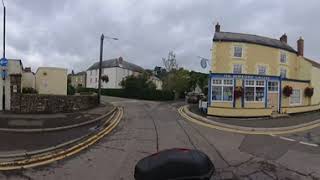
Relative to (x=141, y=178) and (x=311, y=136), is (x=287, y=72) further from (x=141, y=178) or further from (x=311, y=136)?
(x=141, y=178)

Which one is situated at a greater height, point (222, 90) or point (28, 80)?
point (28, 80)

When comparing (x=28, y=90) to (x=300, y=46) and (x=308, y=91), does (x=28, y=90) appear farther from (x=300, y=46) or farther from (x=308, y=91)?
(x=300, y=46)

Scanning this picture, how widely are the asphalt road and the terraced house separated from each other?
10481 mm

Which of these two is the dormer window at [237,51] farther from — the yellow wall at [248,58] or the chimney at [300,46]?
the chimney at [300,46]

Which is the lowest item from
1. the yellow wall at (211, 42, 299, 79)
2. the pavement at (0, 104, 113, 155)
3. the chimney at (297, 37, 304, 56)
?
the pavement at (0, 104, 113, 155)

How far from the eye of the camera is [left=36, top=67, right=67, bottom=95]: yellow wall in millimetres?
31312

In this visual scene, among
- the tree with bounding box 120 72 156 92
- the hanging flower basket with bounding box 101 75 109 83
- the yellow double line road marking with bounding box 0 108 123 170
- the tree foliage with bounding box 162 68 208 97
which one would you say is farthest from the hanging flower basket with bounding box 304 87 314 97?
the hanging flower basket with bounding box 101 75 109 83

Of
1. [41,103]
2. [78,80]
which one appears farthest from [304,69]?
[78,80]

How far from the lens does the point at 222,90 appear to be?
3180 cm

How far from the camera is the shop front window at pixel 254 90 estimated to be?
105ft

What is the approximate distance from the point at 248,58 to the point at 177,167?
127 ft

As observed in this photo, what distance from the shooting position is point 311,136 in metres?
20.7

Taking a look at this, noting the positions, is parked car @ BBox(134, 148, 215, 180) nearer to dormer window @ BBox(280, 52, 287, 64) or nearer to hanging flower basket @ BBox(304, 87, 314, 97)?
hanging flower basket @ BBox(304, 87, 314, 97)

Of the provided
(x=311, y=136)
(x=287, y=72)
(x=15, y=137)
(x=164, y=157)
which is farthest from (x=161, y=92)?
(x=164, y=157)
